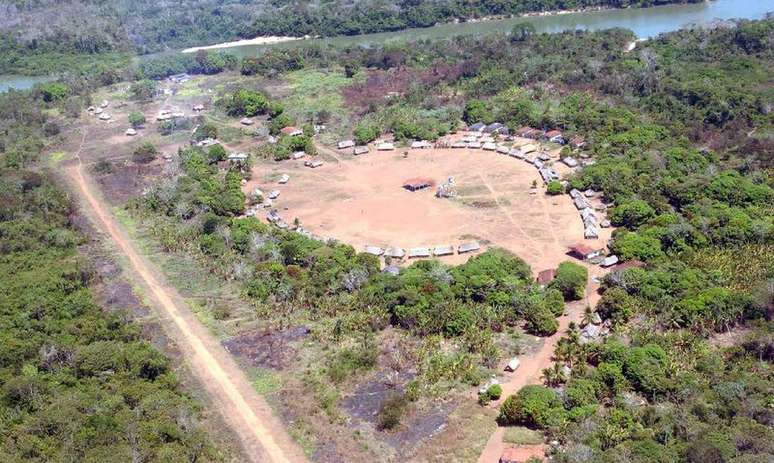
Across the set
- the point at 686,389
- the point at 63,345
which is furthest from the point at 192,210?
the point at 686,389

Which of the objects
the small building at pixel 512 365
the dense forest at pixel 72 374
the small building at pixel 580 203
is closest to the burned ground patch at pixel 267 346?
the dense forest at pixel 72 374

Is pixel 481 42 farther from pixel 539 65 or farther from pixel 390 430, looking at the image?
pixel 390 430

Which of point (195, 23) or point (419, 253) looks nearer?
point (419, 253)

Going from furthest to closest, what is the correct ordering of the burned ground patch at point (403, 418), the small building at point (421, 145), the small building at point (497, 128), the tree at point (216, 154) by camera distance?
the small building at point (497, 128) < the small building at point (421, 145) < the tree at point (216, 154) < the burned ground patch at point (403, 418)

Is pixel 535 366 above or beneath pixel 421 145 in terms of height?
above

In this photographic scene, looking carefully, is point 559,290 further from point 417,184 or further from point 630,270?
point 417,184

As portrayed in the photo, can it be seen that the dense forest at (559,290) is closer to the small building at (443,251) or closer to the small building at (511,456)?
the small building at (511,456)

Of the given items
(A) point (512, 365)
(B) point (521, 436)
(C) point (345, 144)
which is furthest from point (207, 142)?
(B) point (521, 436)
